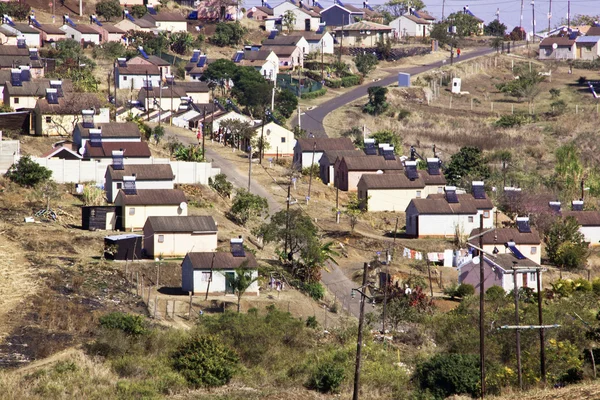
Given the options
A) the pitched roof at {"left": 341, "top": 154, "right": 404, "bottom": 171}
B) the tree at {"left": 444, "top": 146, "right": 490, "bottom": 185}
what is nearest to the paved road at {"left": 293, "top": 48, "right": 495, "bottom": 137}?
the tree at {"left": 444, "top": 146, "right": 490, "bottom": 185}

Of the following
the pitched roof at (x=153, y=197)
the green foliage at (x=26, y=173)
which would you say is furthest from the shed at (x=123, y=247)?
the green foliage at (x=26, y=173)

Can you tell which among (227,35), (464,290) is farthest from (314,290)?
(227,35)

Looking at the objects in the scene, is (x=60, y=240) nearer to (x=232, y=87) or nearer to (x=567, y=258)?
(x=567, y=258)

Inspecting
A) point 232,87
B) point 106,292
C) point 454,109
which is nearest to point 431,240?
point 106,292

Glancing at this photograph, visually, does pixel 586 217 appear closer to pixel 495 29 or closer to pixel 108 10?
pixel 108 10

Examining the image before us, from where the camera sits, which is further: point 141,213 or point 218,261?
point 141,213

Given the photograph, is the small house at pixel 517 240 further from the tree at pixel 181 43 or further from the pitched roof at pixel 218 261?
the tree at pixel 181 43
